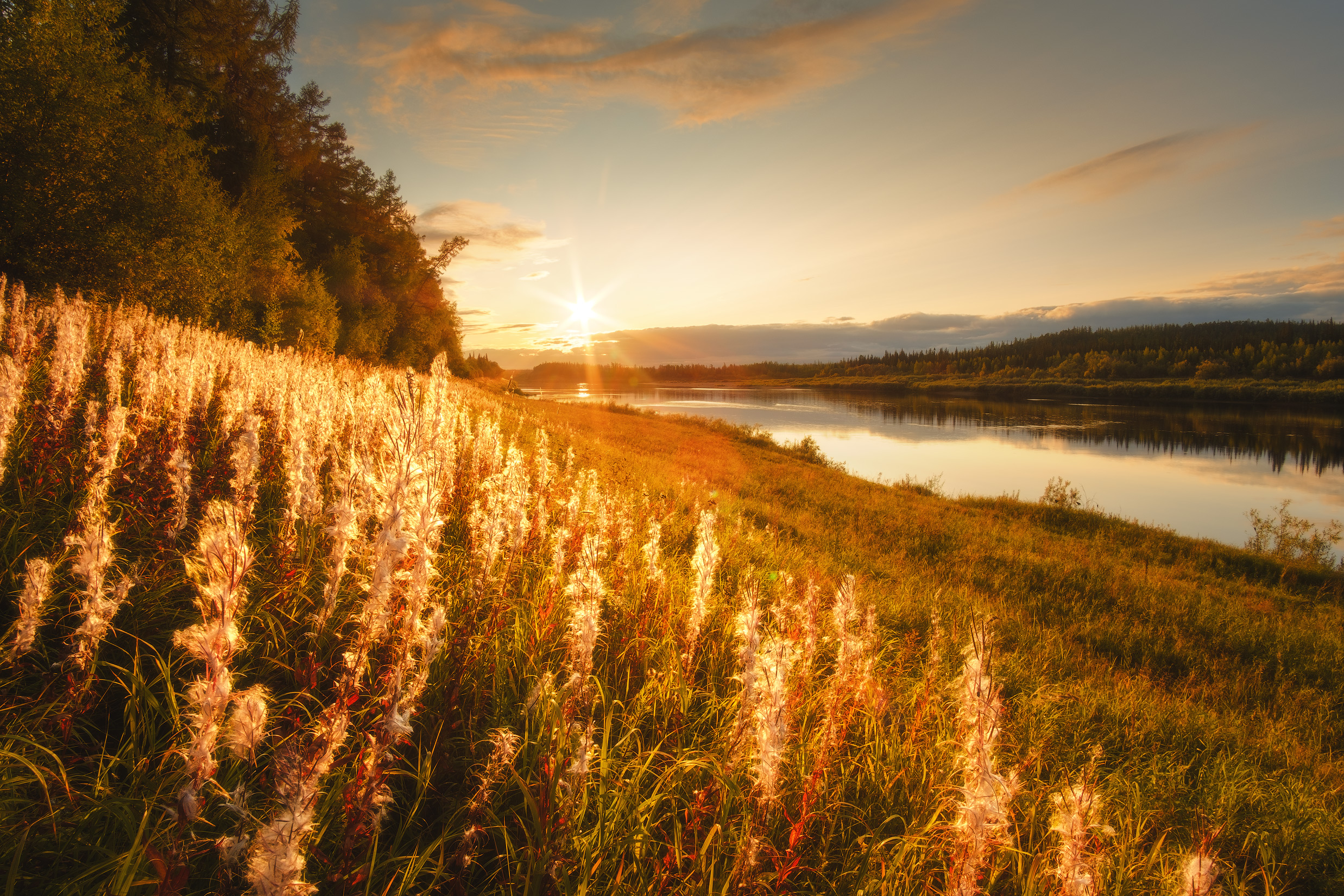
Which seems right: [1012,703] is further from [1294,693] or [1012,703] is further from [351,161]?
[351,161]

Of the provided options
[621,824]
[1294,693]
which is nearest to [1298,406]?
[1294,693]

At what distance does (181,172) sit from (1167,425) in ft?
249

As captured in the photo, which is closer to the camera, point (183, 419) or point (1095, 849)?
point (1095, 849)

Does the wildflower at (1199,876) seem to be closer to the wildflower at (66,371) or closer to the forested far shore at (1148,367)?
the wildflower at (66,371)

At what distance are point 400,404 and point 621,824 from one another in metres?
1.91

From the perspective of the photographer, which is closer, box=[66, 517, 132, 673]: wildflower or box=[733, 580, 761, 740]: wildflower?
box=[66, 517, 132, 673]: wildflower

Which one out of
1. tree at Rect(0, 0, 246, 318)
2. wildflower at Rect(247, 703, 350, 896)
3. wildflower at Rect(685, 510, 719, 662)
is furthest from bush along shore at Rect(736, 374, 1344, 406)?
tree at Rect(0, 0, 246, 318)

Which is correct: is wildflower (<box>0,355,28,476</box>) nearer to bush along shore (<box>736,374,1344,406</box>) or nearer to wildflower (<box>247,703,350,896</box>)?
wildflower (<box>247,703,350,896</box>)

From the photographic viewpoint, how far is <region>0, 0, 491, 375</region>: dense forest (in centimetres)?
1361

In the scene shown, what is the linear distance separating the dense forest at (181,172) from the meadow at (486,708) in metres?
13.0

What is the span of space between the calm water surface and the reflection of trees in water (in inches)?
7.6

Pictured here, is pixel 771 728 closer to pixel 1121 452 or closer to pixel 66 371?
pixel 66 371

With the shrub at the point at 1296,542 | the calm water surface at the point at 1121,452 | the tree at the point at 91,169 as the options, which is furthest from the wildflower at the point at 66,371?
the calm water surface at the point at 1121,452

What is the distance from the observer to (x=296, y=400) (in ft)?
14.9
